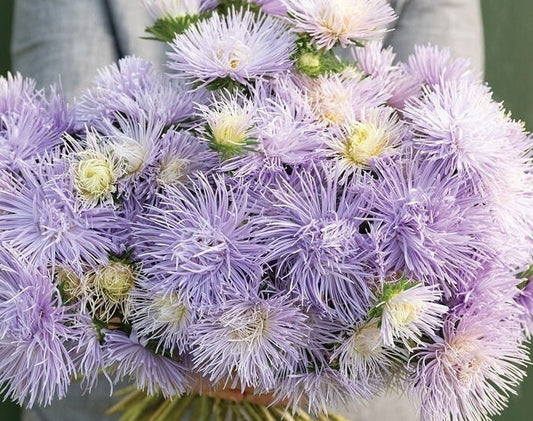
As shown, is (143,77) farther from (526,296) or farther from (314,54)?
(526,296)

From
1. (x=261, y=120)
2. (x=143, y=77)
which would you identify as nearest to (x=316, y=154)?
(x=261, y=120)

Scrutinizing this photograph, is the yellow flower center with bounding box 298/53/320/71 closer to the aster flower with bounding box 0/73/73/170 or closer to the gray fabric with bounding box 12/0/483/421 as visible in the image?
the aster flower with bounding box 0/73/73/170

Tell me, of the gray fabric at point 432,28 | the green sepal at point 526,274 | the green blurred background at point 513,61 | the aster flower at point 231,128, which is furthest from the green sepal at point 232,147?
the green blurred background at point 513,61

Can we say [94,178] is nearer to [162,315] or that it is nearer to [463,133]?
[162,315]

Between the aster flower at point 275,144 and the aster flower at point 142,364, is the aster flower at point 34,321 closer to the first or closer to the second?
the aster flower at point 142,364

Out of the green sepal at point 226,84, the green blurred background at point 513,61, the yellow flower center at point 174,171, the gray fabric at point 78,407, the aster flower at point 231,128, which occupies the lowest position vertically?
the gray fabric at point 78,407

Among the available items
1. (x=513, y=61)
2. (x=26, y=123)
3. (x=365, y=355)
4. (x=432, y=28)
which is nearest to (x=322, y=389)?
(x=365, y=355)

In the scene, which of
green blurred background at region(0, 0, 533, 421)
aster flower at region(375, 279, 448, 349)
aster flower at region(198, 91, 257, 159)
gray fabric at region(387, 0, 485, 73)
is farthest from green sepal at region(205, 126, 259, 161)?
green blurred background at region(0, 0, 533, 421)
